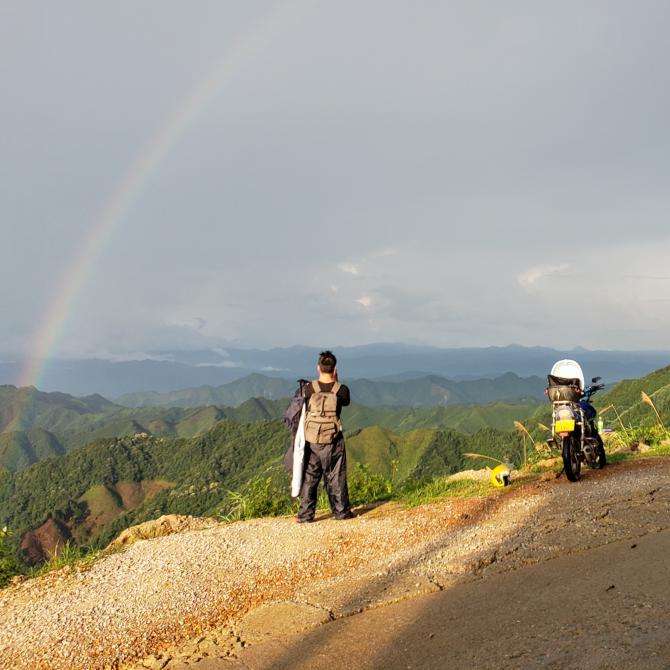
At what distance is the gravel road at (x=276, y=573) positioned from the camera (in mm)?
4996

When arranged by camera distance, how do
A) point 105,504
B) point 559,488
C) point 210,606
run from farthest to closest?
1. point 105,504
2. point 559,488
3. point 210,606

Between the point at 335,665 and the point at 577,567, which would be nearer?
the point at 335,665

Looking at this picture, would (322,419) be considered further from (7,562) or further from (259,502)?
(7,562)

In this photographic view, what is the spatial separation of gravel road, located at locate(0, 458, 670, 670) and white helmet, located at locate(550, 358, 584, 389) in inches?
83.6

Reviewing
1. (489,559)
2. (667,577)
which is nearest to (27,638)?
(489,559)

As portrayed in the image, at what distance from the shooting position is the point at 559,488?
30.1 feet

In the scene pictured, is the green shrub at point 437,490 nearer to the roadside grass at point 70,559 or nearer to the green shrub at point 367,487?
the green shrub at point 367,487

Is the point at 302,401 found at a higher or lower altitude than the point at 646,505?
higher

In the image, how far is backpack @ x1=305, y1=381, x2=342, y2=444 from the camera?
9.07m

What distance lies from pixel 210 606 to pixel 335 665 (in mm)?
1910

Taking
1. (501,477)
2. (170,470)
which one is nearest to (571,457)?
(501,477)

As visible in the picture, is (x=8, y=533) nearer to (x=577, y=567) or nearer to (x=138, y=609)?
(x=138, y=609)

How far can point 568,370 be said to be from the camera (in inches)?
413

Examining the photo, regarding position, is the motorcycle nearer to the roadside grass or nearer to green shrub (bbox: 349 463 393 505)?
green shrub (bbox: 349 463 393 505)
